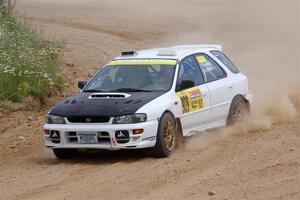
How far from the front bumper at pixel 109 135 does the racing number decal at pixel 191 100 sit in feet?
3.00

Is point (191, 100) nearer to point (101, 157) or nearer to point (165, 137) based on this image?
point (165, 137)

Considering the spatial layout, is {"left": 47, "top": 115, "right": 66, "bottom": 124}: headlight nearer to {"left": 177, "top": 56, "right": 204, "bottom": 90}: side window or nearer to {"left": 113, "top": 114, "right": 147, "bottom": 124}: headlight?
{"left": 113, "top": 114, "right": 147, "bottom": 124}: headlight

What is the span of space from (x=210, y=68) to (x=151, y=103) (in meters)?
2.19

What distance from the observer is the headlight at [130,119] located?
11.2m

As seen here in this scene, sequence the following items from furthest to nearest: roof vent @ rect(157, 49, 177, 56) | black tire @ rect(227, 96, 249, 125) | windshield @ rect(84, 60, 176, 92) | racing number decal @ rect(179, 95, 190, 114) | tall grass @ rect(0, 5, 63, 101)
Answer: tall grass @ rect(0, 5, 63, 101), black tire @ rect(227, 96, 249, 125), roof vent @ rect(157, 49, 177, 56), windshield @ rect(84, 60, 176, 92), racing number decal @ rect(179, 95, 190, 114)

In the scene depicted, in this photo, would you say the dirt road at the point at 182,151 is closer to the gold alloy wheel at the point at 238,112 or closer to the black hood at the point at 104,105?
the gold alloy wheel at the point at 238,112

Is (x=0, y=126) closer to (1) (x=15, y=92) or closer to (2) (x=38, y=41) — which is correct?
(1) (x=15, y=92)

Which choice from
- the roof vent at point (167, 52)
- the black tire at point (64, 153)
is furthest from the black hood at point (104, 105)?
the roof vent at point (167, 52)

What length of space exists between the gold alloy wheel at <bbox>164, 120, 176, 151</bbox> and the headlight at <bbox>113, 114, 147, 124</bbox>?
0.47m

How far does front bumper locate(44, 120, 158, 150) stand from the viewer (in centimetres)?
1117

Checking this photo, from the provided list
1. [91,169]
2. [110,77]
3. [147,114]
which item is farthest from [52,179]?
[110,77]

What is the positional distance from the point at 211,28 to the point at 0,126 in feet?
52.4

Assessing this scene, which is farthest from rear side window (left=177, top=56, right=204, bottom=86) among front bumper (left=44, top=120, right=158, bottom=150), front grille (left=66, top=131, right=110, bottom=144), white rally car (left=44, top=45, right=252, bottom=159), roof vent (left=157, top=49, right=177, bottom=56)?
front grille (left=66, top=131, right=110, bottom=144)

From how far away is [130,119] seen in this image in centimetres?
1121
